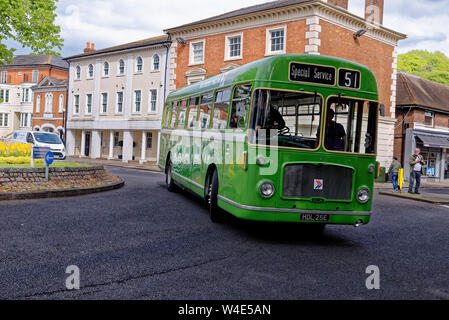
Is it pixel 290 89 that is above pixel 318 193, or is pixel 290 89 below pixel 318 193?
above

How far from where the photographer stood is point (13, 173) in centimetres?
1106

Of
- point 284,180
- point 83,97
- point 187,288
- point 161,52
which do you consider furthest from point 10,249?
point 83,97

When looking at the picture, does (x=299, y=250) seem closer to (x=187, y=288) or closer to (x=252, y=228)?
(x=252, y=228)

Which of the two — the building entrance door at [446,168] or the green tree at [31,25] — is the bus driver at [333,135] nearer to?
the green tree at [31,25]

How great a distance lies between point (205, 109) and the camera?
988 cm

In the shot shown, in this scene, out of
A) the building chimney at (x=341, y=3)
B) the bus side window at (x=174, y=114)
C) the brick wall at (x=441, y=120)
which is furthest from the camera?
the brick wall at (x=441, y=120)

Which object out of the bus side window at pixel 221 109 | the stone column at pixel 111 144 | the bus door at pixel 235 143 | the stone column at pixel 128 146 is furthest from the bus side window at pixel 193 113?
the stone column at pixel 111 144

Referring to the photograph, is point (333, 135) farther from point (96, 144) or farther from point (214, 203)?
point (96, 144)

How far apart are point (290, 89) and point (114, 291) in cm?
413

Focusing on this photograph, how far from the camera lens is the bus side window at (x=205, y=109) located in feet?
31.3

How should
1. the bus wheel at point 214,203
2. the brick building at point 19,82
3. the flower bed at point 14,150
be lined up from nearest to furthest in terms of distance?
the bus wheel at point 214,203, the flower bed at point 14,150, the brick building at point 19,82

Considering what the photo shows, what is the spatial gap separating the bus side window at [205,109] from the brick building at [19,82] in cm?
5834

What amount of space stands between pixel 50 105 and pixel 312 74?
48.1 meters

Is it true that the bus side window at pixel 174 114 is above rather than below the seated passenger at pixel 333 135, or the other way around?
above
